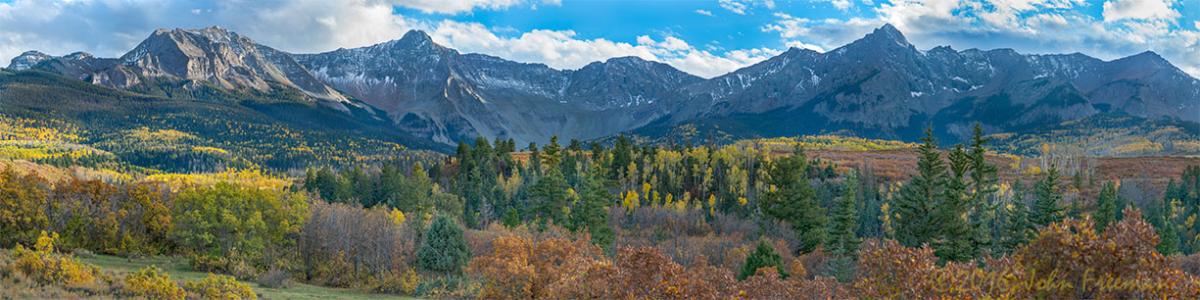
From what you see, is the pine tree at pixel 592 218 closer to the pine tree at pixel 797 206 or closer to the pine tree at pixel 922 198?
the pine tree at pixel 797 206

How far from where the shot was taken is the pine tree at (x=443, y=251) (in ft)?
160

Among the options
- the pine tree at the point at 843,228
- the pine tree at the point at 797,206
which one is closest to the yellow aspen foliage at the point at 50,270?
the pine tree at the point at 843,228

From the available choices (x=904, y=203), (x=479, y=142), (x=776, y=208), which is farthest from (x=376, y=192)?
(x=904, y=203)

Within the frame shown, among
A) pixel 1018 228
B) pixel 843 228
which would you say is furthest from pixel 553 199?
pixel 1018 228

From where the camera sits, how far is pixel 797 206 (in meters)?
85.6

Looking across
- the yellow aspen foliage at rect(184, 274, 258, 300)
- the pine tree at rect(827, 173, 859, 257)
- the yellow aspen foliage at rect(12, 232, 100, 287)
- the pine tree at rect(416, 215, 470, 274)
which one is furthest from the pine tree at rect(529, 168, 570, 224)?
the yellow aspen foliage at rect(12, 232, 100, 287)

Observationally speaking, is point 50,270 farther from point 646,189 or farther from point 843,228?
point 646,189

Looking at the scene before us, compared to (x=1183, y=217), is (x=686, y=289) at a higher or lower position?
higher

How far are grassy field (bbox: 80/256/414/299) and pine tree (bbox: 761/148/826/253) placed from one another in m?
55.6

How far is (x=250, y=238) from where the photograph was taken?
4750 cm

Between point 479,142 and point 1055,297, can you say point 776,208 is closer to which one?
point 479,142

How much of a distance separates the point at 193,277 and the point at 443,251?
15.5 meters

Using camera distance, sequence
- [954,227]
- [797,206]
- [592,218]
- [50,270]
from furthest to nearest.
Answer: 1. [797,206]
2. [592,218]
3. [954,227]
4. [50,270]

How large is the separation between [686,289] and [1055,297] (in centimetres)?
653
